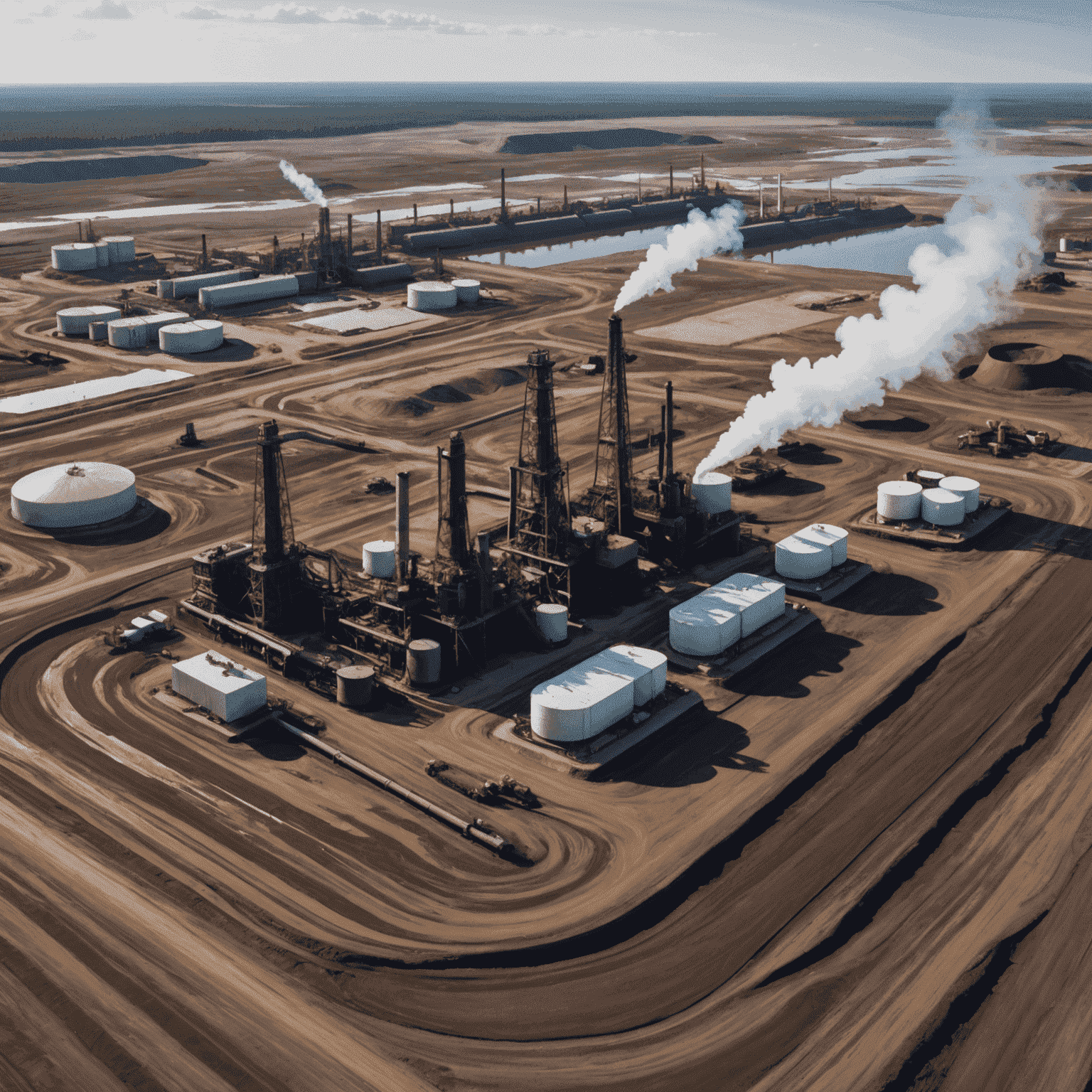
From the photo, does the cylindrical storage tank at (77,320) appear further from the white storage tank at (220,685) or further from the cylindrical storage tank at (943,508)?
the cylindrical storage tank at (943,508)

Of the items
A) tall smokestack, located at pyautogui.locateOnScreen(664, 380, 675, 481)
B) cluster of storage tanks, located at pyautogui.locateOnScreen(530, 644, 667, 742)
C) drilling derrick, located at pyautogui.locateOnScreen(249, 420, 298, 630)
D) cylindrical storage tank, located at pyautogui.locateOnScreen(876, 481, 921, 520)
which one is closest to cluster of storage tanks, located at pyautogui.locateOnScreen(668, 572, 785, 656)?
cluster of storage tanks, located at pyautogui.locateOnScreen(530, 644, 667, 742)

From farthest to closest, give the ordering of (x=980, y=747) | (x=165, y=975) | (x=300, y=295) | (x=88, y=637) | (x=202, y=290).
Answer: (x=300, y=295) → (x=202, y=290) → (x=88, y=637) → (x=980, y=747) → (x=165, y=975)

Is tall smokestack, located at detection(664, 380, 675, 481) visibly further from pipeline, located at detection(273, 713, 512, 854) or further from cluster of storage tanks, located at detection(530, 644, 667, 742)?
pipeline, located at detection(273, 713, 512, 854)

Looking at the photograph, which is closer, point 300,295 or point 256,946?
point 256,946

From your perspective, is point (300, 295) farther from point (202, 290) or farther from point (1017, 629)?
point (1017, 629)

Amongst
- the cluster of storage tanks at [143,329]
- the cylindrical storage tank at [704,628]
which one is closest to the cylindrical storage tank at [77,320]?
the cluster of storage tanks at [143,329]

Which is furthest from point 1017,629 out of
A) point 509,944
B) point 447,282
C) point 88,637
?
point 447,282
